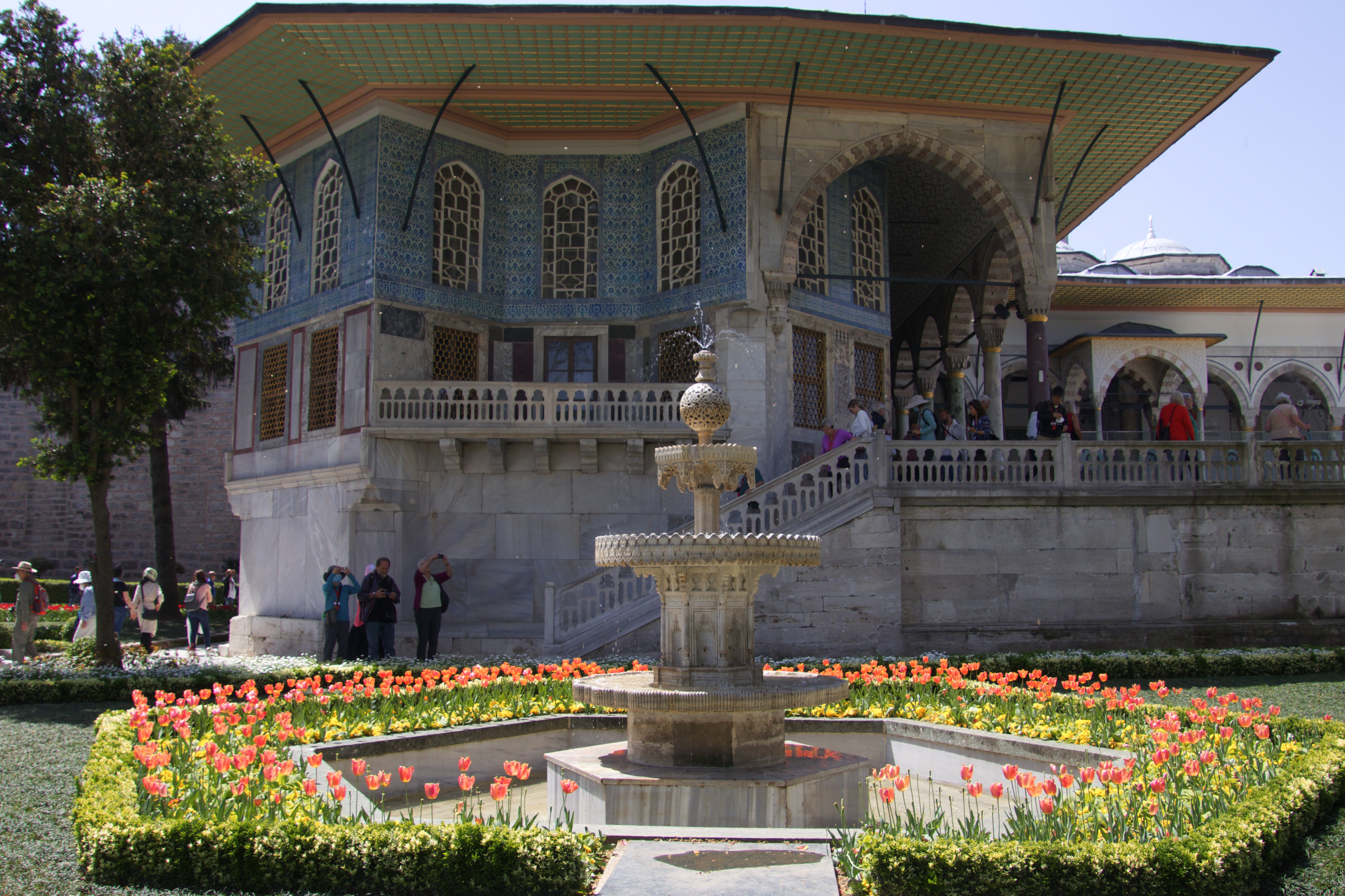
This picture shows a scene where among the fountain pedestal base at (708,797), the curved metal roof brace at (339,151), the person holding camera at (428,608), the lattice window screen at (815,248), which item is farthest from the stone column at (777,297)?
the fountain pedestal base at (708,797)

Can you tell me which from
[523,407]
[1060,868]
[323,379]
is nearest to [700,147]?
[523,407]

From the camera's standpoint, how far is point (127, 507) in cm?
2889

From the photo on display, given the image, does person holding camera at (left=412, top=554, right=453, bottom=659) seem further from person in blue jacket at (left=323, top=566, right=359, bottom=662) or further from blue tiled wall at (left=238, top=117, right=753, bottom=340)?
blue tiled wall at (left=238, top=117, right=753, bottom=340)

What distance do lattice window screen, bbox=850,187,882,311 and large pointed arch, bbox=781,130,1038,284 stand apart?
1.03 m

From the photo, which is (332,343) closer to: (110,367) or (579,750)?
(110,367)

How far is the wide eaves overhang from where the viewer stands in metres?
14.2

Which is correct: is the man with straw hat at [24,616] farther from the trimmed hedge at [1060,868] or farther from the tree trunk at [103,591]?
the trimmed hedge at [1060,868]

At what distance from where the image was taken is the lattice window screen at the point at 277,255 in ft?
57.5

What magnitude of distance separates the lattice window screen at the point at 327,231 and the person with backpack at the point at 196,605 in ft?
15.8

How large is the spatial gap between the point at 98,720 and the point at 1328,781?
7.99 meters

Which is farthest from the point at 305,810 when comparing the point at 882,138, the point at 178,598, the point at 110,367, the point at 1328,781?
the point at 178,598

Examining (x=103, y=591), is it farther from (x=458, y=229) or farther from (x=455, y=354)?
(x=458, y=229)

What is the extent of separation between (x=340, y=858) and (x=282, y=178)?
47.3ft

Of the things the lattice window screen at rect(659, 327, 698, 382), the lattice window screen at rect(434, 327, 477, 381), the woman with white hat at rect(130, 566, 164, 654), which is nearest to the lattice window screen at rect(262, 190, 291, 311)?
the lattice window screen at rect(434, 327, 477, 381)
